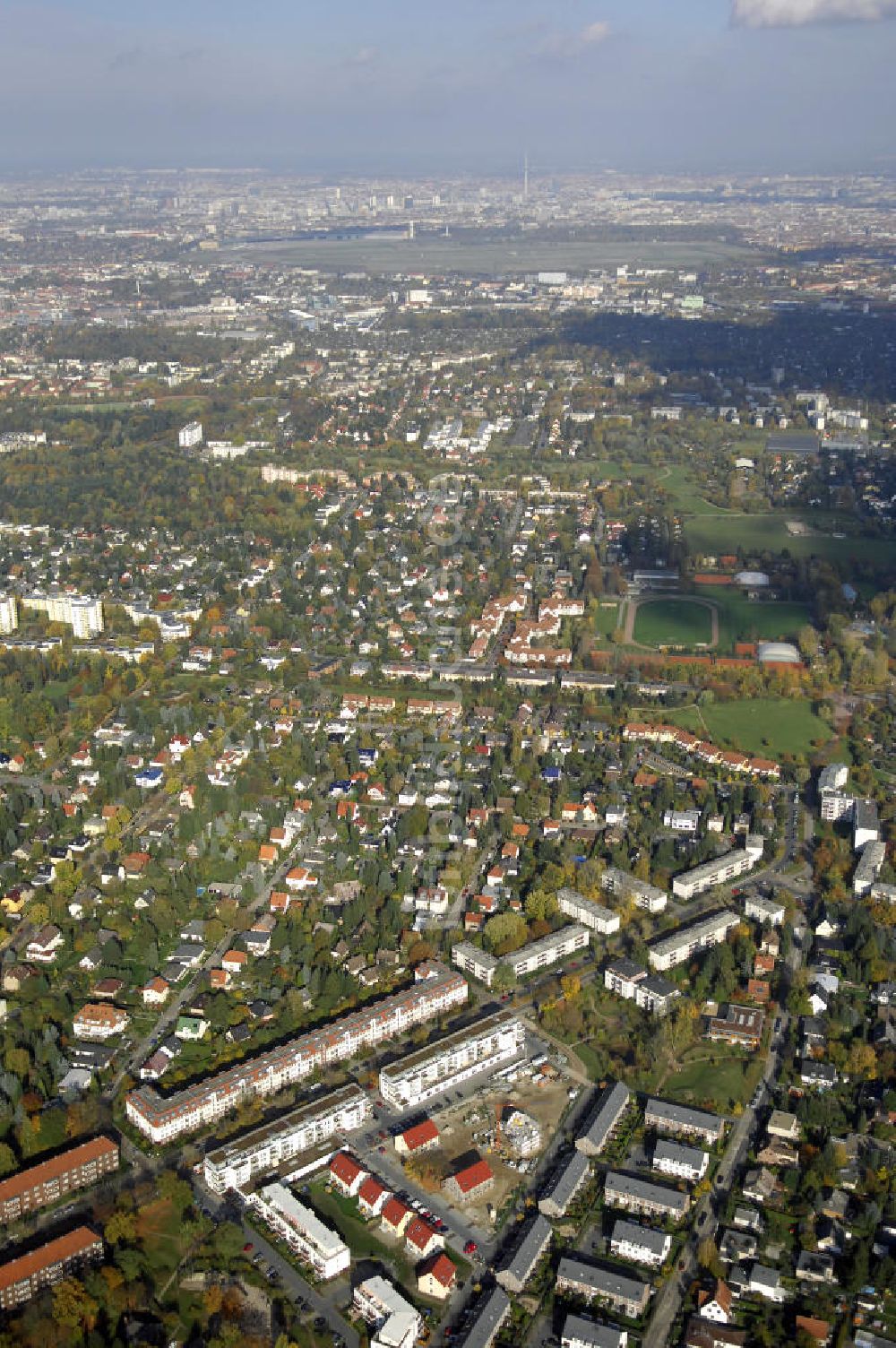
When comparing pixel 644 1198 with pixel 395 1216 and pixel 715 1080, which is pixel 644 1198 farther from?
pixel 395 1216

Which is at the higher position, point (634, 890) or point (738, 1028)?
point (634, 890)

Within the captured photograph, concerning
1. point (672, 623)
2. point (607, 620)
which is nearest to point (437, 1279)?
point (607, 620)

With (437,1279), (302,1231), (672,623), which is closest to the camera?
(437,1279)

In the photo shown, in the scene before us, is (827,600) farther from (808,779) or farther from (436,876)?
(436,876)

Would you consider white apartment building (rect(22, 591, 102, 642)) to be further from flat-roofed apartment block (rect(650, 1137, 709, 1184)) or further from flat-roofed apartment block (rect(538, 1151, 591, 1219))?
flat-roofed apartment block (rect(650, 1137, 709, 1184))

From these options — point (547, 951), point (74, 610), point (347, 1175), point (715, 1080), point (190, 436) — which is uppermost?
point (190, 436)

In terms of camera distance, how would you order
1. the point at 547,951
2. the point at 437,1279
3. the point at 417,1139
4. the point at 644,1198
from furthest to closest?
the point at 547,951, the point at 417,1139, the point at 644,1198, the point at 437,1279

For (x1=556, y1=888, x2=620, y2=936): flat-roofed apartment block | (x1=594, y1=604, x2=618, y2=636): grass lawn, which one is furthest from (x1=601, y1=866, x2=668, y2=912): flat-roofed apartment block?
(x1=594, y1=604, x2=618, y2=636): grass lawn
